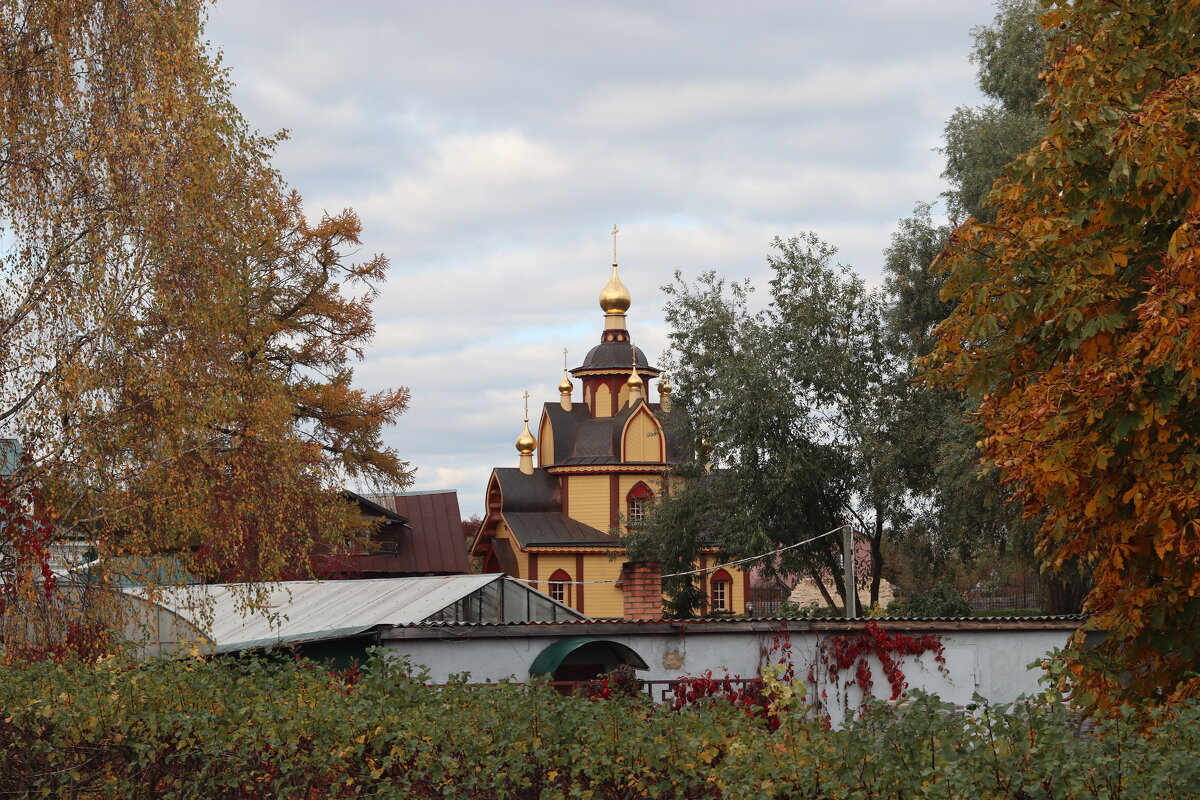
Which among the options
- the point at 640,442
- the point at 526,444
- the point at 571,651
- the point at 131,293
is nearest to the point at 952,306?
the point at 571,651

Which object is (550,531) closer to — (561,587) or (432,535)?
(561,587)

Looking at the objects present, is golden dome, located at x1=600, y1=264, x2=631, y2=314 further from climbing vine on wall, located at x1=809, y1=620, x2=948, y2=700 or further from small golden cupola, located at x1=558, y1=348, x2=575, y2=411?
climbing vine on wall, located at x1=809, y1=620, x2=948, y2=700

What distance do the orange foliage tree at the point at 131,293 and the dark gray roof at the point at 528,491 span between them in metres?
35.8

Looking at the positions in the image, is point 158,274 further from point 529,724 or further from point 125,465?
point 529,724

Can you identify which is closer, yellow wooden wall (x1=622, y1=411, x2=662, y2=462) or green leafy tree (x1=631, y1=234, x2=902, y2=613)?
green leafy tree (x1=631, y1=234, x2=902, y2=613)

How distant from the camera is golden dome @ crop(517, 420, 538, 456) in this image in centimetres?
5406

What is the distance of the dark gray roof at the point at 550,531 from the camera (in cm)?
4884

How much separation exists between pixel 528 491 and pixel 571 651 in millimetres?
36049

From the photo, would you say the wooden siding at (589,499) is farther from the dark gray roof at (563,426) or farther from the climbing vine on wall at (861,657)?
the climbing vine on wall at (861,657)

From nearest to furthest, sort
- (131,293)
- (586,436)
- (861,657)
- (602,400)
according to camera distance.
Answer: (131,293), (861,657), (586,436), (602,400)

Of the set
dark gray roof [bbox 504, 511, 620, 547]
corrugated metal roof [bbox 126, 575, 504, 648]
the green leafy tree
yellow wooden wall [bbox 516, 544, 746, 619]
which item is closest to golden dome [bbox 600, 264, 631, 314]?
dark gray roof [bbox 504, 511, 620, 547]

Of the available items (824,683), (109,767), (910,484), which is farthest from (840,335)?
(109,767)

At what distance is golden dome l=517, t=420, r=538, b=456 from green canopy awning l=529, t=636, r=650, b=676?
37518 mm

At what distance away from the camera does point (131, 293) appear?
13469 millimetres
